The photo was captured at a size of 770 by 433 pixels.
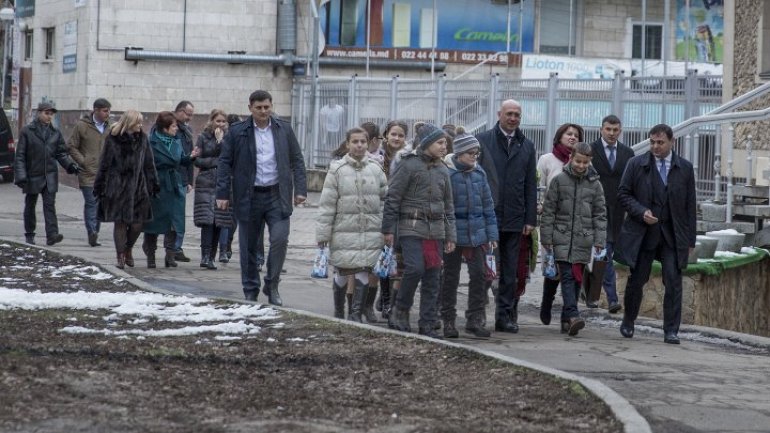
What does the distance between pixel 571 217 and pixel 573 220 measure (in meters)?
0.03

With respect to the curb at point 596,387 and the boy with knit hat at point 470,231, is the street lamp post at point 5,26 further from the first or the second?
the boy with knit hat at point 470,231

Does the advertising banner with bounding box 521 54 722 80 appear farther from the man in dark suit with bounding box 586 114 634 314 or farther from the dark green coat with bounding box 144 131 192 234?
the man in dark suit with bounding box 586 114 634 314

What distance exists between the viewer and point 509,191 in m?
12.5

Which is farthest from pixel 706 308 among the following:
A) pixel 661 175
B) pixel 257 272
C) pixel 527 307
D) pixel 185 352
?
pixel 185 352

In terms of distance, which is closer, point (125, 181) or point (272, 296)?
point (272, 296)

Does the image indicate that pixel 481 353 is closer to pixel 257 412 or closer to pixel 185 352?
pixel 185 352

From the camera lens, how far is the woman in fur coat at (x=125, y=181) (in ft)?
51.6

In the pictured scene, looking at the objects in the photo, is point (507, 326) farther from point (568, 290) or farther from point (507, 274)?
point (568, 290)

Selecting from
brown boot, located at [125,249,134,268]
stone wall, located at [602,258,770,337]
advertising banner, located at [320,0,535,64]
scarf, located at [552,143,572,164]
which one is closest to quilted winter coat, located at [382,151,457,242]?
scarf, located at [552,143,572,164]

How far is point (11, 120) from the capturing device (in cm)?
3916

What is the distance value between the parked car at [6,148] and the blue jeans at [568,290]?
71.7 ft

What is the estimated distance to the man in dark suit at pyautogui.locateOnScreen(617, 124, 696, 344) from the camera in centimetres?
1246

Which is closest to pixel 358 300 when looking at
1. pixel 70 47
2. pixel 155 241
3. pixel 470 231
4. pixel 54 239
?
pixel 470 231

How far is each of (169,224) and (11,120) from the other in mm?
23940
